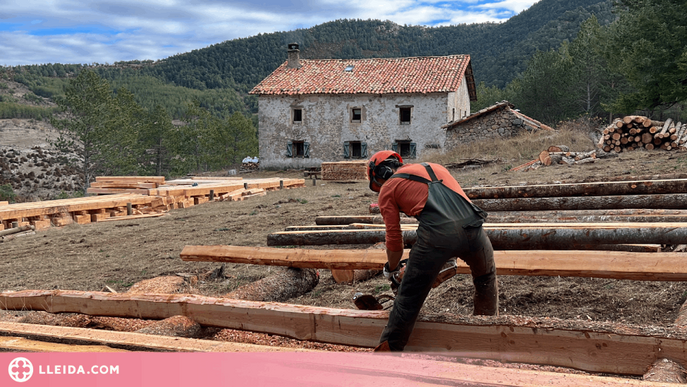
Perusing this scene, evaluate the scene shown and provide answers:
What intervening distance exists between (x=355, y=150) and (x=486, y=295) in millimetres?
29801

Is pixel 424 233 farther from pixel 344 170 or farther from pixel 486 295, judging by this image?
pixel 344 170

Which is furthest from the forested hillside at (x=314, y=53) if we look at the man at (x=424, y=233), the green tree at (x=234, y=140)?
the man at (x=424, y=233)

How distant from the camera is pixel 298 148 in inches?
1352

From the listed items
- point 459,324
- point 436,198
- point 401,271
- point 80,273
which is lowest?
point 80,273

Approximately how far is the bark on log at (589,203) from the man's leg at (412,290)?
191 inches

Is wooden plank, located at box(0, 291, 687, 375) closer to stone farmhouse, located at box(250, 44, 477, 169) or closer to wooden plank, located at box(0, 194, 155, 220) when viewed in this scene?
wooden plank, located at box(0, 194, 155, 220)

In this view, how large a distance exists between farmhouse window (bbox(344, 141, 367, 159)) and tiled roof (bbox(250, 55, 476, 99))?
325cm

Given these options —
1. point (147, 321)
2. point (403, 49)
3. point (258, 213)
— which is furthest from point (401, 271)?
point (403, 49)

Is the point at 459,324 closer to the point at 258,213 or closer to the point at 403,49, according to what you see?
the point at 258,213

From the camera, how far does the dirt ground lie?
4.74m

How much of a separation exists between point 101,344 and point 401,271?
223 cm

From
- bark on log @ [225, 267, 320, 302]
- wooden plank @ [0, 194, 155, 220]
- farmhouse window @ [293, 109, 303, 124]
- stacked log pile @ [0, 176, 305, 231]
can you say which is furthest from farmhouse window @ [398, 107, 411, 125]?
bark on log @ [225, 267, 320, 302]

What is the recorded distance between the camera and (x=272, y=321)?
13.7ft

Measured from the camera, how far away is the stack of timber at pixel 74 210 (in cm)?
1250
